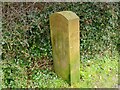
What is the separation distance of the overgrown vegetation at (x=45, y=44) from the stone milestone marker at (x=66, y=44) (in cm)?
21

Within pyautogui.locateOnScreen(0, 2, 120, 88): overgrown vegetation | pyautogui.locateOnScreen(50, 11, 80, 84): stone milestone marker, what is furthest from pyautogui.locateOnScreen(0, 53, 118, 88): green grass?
pyautogui.locateOnScreen(50, 11, 80, 84): stone milestone marker

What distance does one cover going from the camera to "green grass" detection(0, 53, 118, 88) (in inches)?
156

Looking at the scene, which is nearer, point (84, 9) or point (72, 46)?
point (72, 46)

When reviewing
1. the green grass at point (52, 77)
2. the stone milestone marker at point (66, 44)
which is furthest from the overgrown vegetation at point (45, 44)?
the stone milestone marker at point (66, 44)

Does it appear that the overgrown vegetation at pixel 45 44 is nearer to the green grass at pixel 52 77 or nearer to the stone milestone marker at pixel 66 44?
the green grass at pixel 52 77

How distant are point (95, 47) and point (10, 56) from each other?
1726 millimetres

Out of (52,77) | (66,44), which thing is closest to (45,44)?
(52,77)

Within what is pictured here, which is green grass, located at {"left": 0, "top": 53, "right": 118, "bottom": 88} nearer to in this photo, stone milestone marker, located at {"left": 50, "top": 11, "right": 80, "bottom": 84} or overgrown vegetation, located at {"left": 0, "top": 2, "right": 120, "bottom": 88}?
overgrown vegetation, located at {"left": 0, "top": 2, "right": 120, "bottom": 88}

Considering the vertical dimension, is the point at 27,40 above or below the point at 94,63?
above

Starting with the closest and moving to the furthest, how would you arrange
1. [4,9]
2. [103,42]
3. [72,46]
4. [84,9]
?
[72,46]
[4,9]
[84,9]
[103,42]

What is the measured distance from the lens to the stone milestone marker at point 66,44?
3.48 metres

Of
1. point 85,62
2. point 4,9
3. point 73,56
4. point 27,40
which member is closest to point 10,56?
point 27,40

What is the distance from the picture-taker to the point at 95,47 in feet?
15.9

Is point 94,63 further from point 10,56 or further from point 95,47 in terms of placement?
point 10,56
